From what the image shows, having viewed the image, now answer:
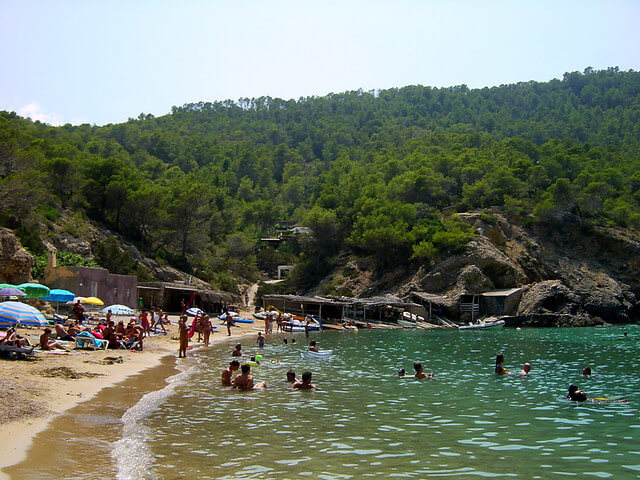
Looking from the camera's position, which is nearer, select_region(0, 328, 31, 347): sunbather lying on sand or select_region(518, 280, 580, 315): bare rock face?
select_region(0, 328, 31, 347): sunbather lying on sand

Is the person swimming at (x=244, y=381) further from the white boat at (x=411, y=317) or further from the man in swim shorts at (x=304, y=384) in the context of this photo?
the white boat at (x=411, y=317)

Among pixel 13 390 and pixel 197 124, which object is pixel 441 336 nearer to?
pixel 13 390

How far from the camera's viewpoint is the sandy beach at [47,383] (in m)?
9.77

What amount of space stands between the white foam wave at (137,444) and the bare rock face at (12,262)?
66.4ft

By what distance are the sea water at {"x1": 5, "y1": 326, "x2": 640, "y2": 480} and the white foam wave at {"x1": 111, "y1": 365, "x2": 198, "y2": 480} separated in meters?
0.03

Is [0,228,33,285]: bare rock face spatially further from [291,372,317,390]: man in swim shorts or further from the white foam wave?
[291,372,317,390]: man in swim shorts

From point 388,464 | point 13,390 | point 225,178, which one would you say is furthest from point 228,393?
point 225,178

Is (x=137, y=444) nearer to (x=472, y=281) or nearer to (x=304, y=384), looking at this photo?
(x=304, y=384)

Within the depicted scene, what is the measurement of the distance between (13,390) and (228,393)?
5746mm

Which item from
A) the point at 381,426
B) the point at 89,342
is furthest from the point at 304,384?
the point at 89,342

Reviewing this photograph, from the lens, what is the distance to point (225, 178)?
10088cm

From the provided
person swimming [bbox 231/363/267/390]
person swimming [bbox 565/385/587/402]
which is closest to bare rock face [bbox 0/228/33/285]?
person swimming [bbox 231/363/267/390]

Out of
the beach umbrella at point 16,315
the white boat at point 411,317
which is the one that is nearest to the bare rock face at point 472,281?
the white boat at point 411,317

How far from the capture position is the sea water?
9273 mm
